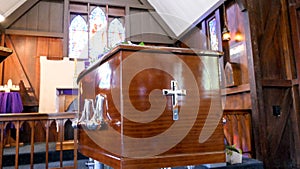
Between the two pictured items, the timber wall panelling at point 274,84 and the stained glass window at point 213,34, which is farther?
the stained glass window at point 213,34

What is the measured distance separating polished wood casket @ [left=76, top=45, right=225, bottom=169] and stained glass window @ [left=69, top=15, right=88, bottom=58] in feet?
17.7

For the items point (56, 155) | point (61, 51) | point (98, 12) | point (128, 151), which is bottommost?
point (56, 155)

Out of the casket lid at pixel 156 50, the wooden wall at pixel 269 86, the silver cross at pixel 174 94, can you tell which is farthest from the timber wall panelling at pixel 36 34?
the silver cross at pixel 174 94

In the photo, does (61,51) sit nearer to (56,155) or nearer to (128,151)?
(56,155)

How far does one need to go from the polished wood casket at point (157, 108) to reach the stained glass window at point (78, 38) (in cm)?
540

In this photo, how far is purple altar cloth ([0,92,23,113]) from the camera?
14.2 feet

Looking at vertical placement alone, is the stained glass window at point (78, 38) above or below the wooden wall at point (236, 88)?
above

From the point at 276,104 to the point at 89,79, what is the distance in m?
3.35

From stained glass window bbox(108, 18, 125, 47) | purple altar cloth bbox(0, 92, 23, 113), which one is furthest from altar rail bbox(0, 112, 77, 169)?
stained glass window bbox(108, 18, 125, 47)

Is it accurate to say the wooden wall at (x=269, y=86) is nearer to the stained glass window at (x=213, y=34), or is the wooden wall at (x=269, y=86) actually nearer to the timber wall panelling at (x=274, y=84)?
the timber wall panelling at (x=274, y=84)

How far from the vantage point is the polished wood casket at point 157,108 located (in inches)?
36.0

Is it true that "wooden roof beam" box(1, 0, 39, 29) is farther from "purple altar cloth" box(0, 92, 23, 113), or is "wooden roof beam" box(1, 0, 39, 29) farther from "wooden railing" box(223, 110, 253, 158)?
"wooden railing" box(223, 110, 253, 158)

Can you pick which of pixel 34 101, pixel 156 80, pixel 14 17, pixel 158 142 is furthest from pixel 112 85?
pixel 14 17

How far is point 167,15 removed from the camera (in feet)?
22.2
